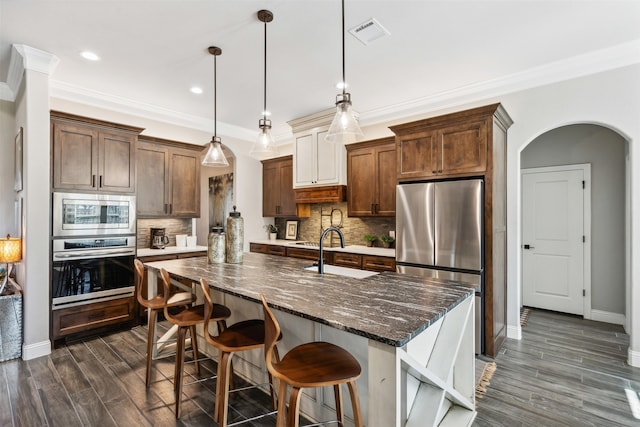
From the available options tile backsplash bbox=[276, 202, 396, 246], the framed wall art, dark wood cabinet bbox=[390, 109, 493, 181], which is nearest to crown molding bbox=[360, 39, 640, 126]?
dark wood cabinet bbox=[390, 109, 493, 181]

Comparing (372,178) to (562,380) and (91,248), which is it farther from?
(91,248)

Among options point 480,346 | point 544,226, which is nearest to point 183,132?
point 480,346

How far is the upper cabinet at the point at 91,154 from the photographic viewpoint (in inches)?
130

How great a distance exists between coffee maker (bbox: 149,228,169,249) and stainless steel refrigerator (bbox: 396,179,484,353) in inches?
128

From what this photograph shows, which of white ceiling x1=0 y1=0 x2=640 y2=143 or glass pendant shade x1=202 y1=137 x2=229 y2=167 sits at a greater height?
white ceiling x1=0 y1=0 x2=640 y2=143

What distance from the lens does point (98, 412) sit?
7.14 ft

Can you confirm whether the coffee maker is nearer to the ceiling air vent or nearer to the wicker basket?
the wicker basket

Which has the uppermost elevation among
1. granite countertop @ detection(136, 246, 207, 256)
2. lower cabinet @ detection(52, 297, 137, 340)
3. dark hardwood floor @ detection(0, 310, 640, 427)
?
granite countertop @ detection(136, 246, 207, 256)

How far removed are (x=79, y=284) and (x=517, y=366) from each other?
4534 millimetres

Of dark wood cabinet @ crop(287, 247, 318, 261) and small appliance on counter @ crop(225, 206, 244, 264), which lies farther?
dark wood cabinet @ crop(287, 247, 318, 261)

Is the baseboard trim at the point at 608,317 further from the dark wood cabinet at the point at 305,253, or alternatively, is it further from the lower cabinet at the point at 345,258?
the dark wood cabinet at the point at 305,253

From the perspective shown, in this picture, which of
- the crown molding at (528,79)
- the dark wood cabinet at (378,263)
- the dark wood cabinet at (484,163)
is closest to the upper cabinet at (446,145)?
the dark wood cabinet at (484,163)

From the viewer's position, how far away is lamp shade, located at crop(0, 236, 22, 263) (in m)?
2.98

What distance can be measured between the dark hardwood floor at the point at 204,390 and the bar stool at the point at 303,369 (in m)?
0.79
